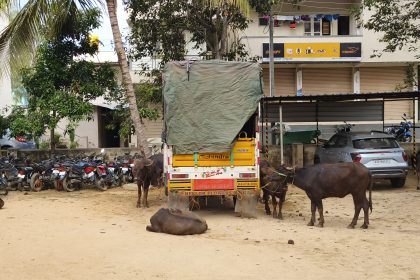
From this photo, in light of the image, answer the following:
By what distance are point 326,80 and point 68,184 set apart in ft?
48.3

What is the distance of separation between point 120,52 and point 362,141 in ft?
22.3

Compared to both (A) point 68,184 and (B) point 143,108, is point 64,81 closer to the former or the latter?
(B) point 143,108

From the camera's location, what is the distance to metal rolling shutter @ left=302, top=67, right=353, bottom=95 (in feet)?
80.8

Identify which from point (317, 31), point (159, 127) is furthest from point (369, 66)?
point (159, 127)

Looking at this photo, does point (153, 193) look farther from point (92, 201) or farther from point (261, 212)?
point (261, 212)

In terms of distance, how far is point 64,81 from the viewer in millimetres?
15805

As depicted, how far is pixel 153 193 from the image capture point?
1404cm

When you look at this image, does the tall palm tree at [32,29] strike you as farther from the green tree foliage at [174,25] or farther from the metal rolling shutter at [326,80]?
the metal rolling shutter at [326,80]

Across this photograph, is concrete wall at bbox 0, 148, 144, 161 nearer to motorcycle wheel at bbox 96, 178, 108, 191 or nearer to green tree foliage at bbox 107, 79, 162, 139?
green tree foliage at bbox 107, 79, 162, 139

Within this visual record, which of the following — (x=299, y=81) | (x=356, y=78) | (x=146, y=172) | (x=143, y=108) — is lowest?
(x=146, y=172)

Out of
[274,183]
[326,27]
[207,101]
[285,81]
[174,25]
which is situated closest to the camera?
[274,183]

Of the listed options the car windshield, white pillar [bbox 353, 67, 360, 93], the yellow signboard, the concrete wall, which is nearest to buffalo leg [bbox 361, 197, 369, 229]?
the car windshield

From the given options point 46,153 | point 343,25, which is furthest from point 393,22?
point 46,153

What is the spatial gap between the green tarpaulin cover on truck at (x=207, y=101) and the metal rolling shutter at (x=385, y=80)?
1589 cm
